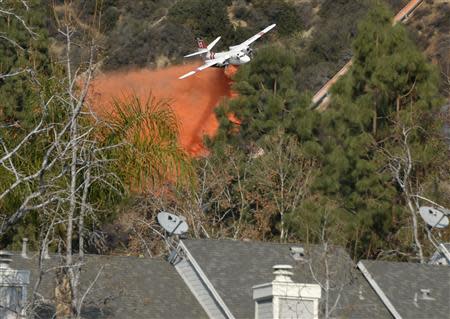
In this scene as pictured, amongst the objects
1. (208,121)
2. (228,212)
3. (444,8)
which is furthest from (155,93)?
(444,8)

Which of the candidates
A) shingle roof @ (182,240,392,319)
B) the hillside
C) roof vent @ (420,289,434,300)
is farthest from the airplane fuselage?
roof vent @ (420,289,434,300)

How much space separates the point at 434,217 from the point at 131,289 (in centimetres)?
951

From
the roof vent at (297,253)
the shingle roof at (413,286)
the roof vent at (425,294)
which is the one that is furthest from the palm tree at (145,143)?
the roof vent at (425,294)

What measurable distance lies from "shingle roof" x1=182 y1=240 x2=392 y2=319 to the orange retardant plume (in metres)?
27.8

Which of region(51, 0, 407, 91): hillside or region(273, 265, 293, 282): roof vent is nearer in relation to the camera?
region(273, 265, 293, 282): roof vent

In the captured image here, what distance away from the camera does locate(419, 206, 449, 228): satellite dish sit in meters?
35.1

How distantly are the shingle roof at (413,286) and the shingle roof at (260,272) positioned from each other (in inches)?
13.8

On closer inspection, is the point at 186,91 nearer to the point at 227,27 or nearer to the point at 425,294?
the point at 425,294

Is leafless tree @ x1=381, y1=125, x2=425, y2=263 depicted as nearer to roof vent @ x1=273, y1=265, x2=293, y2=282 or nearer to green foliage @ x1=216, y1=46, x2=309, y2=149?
green foliage @ x1=216, y1=46, x2=309, y2=149

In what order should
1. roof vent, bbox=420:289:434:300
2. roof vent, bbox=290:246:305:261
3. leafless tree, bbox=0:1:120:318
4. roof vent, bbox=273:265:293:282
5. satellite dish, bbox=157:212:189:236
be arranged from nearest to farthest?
1. leafless tree, bbox=0:1:120:318
2. roof vent, bbox=273:265:293:282
3. roof vent, bbox=420:289:434:300
4. roof vent, bbox=290:246:305:261
5. satellite dish, bbox=157:212:189:236

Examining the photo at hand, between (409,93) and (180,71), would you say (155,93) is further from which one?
(409,93)

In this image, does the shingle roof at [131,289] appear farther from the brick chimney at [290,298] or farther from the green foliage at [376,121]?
the green foliage at [376,121]

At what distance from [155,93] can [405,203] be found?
778 inches

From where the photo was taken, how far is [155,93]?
64.2m
